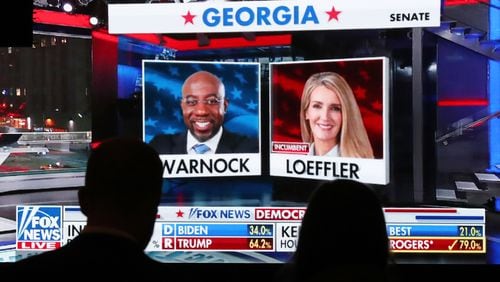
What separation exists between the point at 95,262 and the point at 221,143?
164 centimetres

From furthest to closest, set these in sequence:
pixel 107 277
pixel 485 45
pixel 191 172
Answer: pixel 191 172, pixel 485 45, pixel 107 277

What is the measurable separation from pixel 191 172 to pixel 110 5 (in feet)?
2.67

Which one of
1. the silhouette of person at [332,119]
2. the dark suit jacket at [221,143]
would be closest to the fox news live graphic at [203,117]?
the dark suit jacket at [221,143]

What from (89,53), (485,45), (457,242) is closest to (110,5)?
(89,53)

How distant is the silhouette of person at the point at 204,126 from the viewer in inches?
104

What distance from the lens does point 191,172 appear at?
266cm

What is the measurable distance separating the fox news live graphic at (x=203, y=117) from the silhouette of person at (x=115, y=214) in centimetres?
147

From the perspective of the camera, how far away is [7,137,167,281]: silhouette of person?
1048 mm

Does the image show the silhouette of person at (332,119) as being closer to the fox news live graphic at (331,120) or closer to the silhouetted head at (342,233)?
the fox news live graphic at (331,120)

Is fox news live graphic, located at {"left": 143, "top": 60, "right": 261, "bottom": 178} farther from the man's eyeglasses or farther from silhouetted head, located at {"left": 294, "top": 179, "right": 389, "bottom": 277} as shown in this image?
silhouetted head, located at {"left": 294, "top": 179, "right": 389, "bottom": 277}

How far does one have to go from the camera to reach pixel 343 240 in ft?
3.65

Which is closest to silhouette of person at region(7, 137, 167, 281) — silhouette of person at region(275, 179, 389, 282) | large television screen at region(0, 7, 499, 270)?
silhouette of person at region(275, 179, 389, 282)

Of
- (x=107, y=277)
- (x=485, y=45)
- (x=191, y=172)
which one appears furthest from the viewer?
(x=191, y=172)

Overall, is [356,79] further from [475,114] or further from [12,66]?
[12,66]
